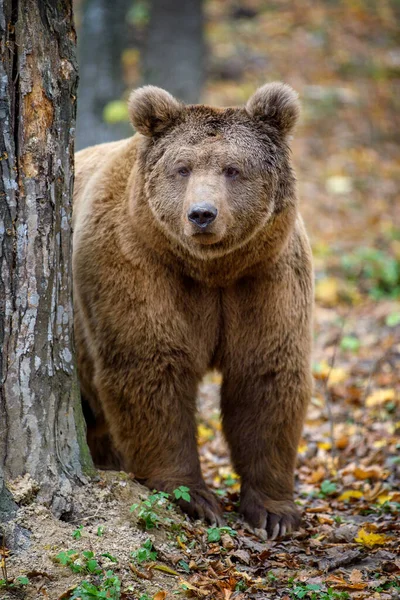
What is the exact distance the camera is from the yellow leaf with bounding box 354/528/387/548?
4859 millimetres

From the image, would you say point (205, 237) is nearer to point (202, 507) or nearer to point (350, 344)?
point (202, 507)

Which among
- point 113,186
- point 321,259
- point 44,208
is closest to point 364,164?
point 321,259

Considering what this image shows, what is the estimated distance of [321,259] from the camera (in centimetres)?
1160

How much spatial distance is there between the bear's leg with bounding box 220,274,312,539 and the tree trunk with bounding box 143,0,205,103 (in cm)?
988

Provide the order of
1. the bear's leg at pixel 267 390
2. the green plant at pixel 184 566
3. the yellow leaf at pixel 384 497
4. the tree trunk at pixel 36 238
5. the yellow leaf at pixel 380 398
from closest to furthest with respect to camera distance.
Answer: the tree trunk at pixel 36 238 → the green plant at pixel 184 566 → the bear's leg at pixel 267 390 → the yellow leaf at pixel 384 497 → the yellow leaf at pixel 380 398

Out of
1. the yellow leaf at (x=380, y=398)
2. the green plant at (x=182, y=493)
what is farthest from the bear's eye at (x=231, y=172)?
the yellow leaf at (x=380, y=398)

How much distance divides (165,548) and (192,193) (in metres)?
2.17

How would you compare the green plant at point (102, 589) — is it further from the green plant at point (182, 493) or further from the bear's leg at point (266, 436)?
the bear's leg at point (266, 436)

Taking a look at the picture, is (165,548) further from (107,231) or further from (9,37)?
(9,37)

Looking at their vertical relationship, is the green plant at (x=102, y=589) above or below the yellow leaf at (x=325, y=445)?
below

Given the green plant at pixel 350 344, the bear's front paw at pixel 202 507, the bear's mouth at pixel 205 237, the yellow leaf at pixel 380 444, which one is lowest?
the bear's front paw at pixel 202 507

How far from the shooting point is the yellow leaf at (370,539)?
4859 millimetres

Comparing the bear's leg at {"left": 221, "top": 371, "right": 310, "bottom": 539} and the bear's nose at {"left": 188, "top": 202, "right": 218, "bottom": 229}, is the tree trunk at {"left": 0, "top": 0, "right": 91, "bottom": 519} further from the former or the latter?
the bear's leg at {"left": 221, "top": 371, "right": 310, "bottom": 539}

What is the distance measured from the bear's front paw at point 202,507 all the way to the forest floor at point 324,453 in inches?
5.2
